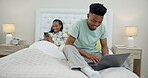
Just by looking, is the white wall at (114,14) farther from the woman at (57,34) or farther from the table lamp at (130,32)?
the woman at (57,34)

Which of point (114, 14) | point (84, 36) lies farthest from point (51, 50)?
point (114, 14)

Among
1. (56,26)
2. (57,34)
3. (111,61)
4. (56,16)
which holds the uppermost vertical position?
(56,16)

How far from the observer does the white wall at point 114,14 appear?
3.96 m

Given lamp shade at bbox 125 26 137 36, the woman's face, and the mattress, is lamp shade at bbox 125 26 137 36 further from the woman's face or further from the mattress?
the mattress

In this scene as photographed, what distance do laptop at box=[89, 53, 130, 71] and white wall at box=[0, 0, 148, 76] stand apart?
2.24m

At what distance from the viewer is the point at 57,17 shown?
12.7ft

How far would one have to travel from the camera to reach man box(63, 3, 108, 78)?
1.63 metres

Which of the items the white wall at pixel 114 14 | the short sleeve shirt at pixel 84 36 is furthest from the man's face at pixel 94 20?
the white wall at pixel 114 14

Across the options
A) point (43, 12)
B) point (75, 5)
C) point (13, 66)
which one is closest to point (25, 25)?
point (43, 12)

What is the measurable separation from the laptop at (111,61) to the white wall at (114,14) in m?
2.24

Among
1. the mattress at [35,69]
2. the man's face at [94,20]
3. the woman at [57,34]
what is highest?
the man's face at [94,20]

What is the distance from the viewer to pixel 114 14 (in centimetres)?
396

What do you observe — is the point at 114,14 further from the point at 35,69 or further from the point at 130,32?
the point at 35,69

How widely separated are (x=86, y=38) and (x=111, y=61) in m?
0.42
